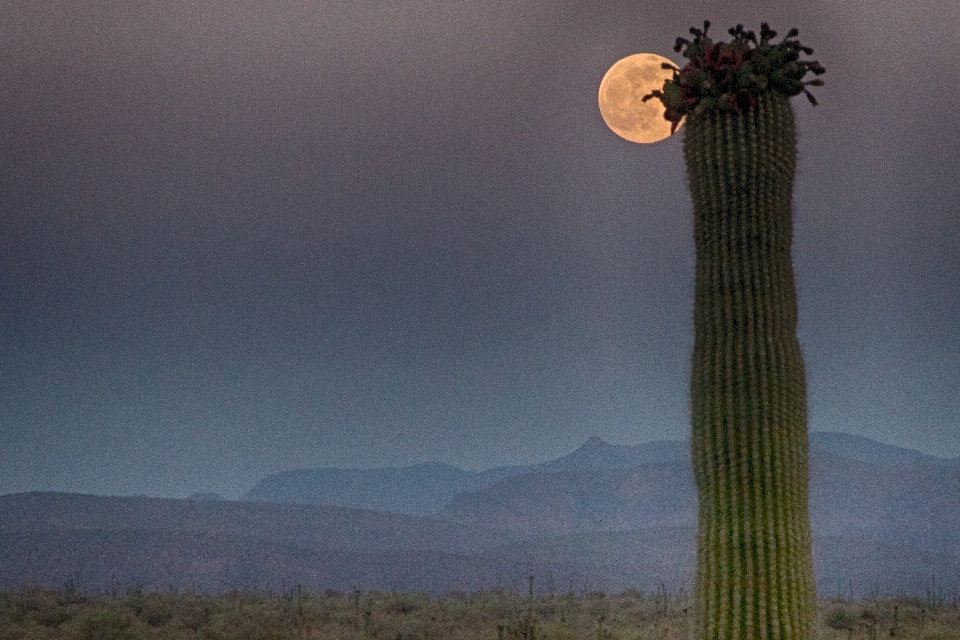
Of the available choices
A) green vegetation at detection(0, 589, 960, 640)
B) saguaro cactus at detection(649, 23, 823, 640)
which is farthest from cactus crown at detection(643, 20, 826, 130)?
green vegetation at detection(0, 589, 960, 640)

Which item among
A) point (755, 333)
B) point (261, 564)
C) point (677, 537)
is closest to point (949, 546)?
point (677, 537)

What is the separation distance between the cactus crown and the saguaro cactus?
0.01 metres

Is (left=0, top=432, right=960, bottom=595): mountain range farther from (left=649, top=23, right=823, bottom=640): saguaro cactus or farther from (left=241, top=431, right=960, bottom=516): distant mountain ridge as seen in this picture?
(left=241, top=431, right=960, bottom=516): distant mountain ridge

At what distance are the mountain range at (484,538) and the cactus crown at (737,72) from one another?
14.7 meters

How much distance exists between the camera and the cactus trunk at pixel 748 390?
240 inches

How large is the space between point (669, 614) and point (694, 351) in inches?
410

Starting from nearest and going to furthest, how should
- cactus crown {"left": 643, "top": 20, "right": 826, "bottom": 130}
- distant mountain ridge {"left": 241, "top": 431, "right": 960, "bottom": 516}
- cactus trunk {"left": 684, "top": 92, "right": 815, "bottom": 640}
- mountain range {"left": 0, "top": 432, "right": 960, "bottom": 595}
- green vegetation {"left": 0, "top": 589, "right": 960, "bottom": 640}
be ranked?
cactus trunk {"left": 684, "top": 92, "right": 815, "bottom": 640}
cactus crown {"left": 643, "top": 20, "right": 826, "bottom": 130}
green vegetation {"left": 0, "top": 589, "right": 960, "bottom": 640}
mountain range {"left": 0, "top": 432, "right": 960, "bottom": 595}
distant mountain ridge {"left": 241, "top": 431, "right": 960, "bottom": 516}

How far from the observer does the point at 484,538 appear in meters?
75.7

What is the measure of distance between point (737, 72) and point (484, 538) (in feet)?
236

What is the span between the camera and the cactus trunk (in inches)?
240

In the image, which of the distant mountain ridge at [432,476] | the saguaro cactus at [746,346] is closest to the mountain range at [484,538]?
the saguaro cactus at [746,346]

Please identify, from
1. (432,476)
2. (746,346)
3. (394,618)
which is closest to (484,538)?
(394,618)

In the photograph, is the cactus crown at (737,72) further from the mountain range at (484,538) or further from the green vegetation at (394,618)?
the mountain range at (484,538)

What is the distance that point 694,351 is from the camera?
6.98m
